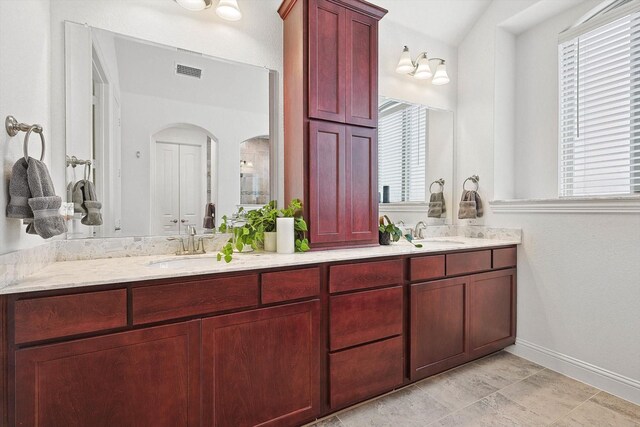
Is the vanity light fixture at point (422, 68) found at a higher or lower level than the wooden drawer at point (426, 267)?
higher

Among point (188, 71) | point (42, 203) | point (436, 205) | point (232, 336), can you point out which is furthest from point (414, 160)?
point (42, 203)

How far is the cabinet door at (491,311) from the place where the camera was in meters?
2.32

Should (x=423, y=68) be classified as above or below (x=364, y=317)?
above

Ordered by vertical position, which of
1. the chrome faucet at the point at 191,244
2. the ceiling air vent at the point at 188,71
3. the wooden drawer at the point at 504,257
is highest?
the ceiling air vent at the point at 188,71

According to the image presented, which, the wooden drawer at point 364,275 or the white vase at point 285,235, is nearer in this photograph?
the wooden drawer at point 364,275

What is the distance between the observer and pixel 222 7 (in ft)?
6.13

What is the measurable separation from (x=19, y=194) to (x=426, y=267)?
2.08 m

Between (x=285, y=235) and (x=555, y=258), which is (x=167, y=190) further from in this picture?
(x=555, y=258)

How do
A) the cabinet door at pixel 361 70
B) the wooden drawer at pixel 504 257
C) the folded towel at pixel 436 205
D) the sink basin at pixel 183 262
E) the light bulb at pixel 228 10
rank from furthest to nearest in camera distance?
the folded towel at pixel 436 205, the wooden drawer at pixel 504 257, the cabinet door at pixel 361 70, the light bulb at pixel 228 10, the sink basin at pixel 183 262

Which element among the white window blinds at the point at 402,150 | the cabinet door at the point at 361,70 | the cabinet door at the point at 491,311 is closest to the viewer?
the cabinet door at the point at 361,70

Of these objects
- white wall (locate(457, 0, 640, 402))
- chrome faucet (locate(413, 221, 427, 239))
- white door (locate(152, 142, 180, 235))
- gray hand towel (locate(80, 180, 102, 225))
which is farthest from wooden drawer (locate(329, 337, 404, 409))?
gray hand towel (locate(80, 180, 102, 225))

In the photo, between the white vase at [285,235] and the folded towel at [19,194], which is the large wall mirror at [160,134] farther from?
the folded towel at [19,194]

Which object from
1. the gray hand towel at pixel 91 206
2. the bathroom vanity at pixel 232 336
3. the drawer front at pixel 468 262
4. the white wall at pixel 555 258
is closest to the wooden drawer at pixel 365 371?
the bathroom vanity at pixel 232 336

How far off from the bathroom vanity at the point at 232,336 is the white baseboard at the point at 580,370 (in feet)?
2.14
